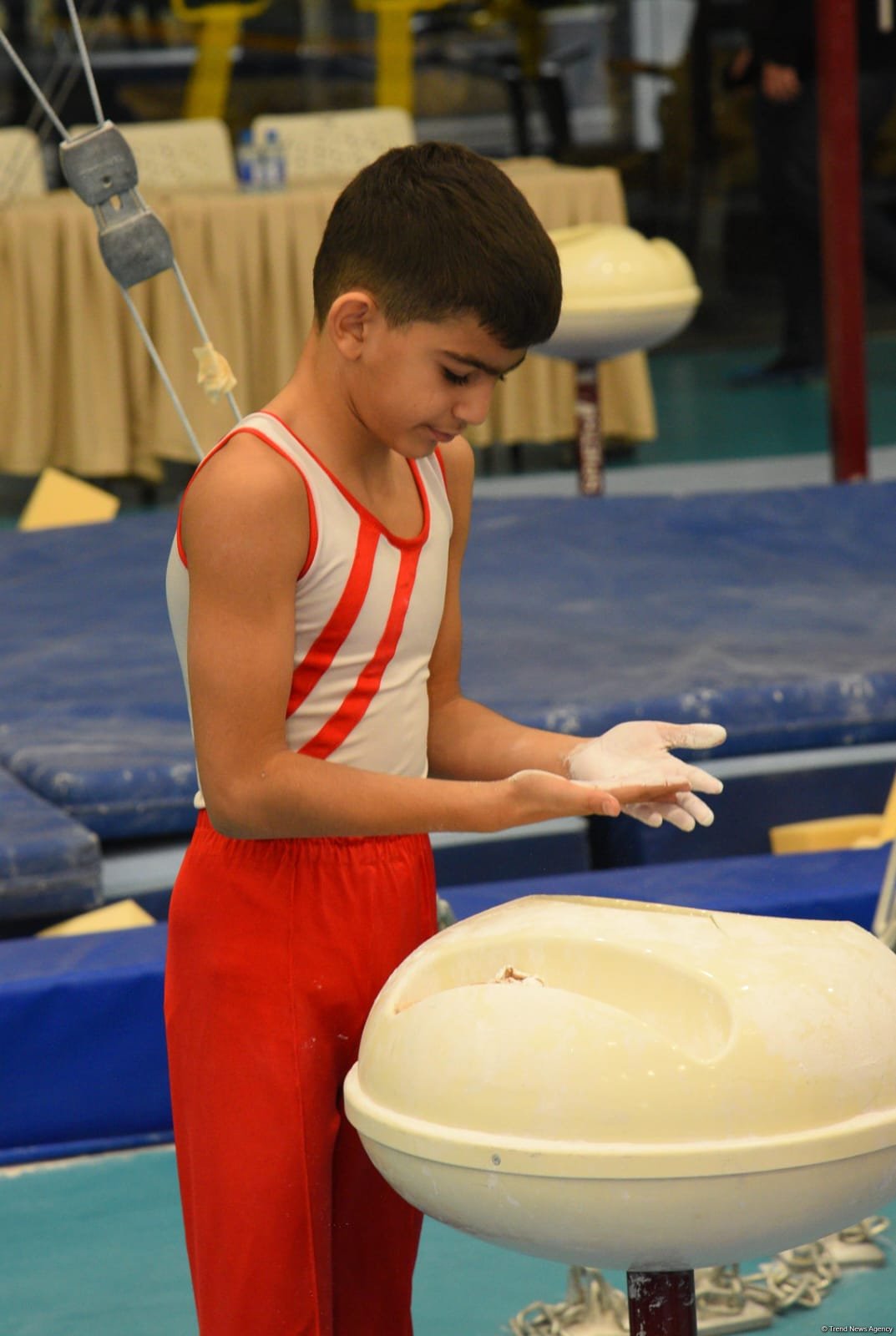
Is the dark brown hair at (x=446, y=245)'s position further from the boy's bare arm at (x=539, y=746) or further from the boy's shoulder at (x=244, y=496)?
Answer: the boy's bare arm at (x=539, y=746)

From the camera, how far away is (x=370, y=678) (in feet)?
4.55

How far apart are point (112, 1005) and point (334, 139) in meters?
5.23

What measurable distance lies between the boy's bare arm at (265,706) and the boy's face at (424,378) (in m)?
0.08

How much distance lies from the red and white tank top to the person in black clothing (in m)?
5.54

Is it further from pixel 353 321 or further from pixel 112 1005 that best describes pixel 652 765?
pixel 112 1005

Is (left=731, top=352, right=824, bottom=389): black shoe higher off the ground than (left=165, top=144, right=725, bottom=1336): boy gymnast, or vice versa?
(left=165, top=144, right=725, bottom=1336): boy gymnast

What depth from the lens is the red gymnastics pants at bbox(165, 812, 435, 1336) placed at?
1.35 metres

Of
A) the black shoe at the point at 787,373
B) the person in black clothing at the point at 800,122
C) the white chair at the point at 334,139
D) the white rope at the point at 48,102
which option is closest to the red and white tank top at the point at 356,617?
the white rope at the point at 48,102

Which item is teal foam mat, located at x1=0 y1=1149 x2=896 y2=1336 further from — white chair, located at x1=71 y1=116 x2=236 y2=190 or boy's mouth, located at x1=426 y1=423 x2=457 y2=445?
white chair, located at x1=71 y1=116 x2=236 y2=190

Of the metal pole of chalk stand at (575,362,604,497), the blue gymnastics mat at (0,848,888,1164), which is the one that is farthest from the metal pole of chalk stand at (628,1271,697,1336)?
the metal pole of chalk stand at (575,362,604,497)

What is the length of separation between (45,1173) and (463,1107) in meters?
1.25

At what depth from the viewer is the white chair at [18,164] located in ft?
21.2

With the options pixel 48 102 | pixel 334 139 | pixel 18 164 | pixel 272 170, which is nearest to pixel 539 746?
pixel 272 170

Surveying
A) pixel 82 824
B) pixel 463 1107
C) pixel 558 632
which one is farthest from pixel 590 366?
pixel 463 1107
